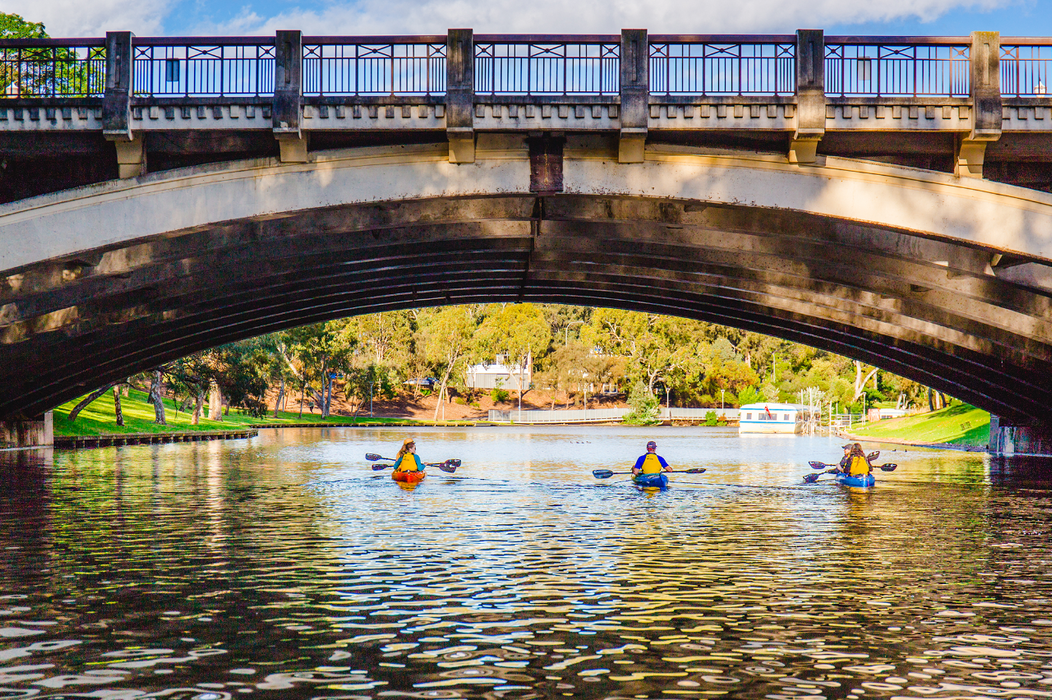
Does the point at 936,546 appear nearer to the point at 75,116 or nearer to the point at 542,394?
the point at 75,116

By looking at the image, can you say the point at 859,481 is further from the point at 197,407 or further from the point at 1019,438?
the point at 197,407

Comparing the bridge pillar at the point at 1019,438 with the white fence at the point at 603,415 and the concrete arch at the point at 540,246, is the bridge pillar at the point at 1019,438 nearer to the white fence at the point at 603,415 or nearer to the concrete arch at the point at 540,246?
the concrete arch at the point at 540,246

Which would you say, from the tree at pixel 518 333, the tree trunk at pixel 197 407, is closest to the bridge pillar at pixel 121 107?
the tree trunk at pixel 197 407

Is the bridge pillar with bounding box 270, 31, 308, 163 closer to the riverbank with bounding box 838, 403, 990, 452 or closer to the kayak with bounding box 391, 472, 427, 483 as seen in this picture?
the kayak with bounding box 391, 472, 427, 483

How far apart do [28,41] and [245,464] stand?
2258cm

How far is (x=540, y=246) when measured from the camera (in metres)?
32.4

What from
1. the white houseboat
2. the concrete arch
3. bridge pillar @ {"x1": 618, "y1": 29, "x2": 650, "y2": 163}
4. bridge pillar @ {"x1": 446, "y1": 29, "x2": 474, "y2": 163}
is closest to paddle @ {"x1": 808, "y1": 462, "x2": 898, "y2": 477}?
the concrete arch

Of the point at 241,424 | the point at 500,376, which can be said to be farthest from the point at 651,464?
the point at 500,376

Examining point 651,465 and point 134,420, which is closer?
point 651,465

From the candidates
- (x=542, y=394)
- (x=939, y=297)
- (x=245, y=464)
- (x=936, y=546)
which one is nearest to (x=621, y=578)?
(x=936, y=546)

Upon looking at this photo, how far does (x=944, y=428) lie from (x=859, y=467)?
138 ft

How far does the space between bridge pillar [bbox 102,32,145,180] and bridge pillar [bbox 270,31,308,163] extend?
3202 millimetres

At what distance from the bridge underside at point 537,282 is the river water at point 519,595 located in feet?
21.0

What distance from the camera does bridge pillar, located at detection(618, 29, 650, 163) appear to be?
22.8 m
